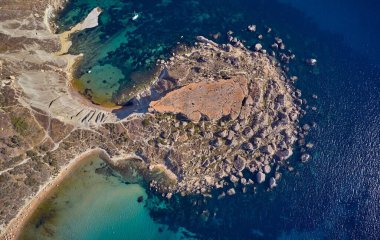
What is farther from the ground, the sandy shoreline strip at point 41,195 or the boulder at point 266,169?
the boulder at point 266,169

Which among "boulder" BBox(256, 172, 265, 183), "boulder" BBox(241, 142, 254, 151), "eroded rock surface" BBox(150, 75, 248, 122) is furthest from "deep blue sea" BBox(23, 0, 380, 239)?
"eroded rock surface" BBox(150, 75, 248, 122)

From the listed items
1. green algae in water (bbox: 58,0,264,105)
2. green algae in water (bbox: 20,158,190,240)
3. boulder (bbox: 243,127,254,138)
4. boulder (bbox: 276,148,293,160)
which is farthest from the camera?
green algae in water (bbox: 58,0,264,105)

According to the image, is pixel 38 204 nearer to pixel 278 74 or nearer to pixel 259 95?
pixel 259 95

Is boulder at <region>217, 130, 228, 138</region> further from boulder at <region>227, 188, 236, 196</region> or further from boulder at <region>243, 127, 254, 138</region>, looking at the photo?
boulder at <region>227, 188, 236, 196</region>

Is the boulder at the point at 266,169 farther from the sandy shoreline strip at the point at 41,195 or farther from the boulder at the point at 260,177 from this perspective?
the sandy shoreline strip at the point at 41,195

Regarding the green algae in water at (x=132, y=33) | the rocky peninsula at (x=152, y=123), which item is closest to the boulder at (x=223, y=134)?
the rocky peninsula at (x=152, y=123)

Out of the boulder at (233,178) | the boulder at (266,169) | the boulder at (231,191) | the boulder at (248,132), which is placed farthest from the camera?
the boulder at (248,132)
